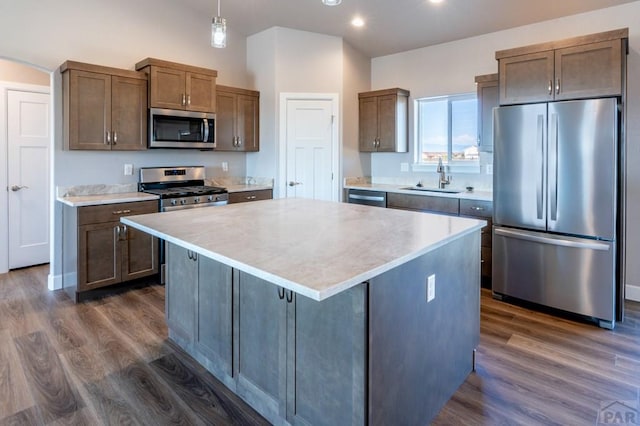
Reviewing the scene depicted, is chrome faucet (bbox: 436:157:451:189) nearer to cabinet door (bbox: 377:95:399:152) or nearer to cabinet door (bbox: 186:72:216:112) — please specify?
cabinet door (bbox: 377:95:399:152)

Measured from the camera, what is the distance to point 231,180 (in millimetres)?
5242

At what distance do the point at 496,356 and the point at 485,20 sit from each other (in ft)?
11.2

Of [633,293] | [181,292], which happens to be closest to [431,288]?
[181,292]

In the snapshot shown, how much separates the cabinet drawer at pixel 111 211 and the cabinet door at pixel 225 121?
1241mm

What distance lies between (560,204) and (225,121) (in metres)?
3.68

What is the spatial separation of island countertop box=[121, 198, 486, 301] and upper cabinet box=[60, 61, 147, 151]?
1.80 m

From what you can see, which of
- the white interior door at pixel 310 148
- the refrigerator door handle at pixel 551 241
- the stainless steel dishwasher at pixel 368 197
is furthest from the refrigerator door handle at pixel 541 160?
the white interior door at pixel 310 148

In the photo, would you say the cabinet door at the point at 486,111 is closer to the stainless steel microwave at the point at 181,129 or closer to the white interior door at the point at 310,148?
the white interior door at the point at 310,148

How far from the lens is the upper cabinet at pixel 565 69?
294cm

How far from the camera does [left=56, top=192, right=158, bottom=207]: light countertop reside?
3527mm

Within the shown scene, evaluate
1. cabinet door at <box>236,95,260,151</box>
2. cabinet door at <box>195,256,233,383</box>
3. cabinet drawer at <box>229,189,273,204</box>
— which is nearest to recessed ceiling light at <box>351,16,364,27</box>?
cabinet door at <box>236,95,260,151</box>

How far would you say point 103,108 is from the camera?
377 centimetres

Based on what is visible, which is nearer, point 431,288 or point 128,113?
point 431,288

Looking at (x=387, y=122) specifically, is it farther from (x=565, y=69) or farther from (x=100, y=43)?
(x=100, y=43)
